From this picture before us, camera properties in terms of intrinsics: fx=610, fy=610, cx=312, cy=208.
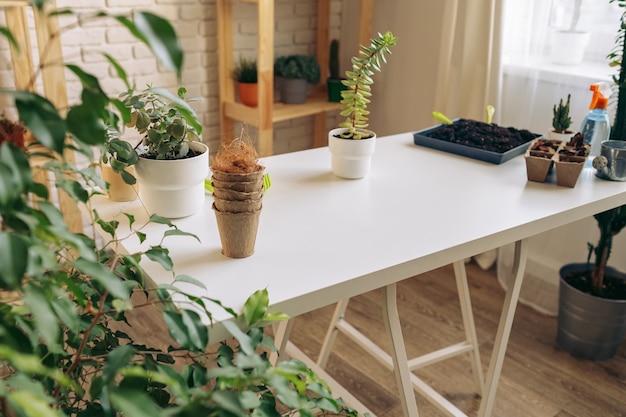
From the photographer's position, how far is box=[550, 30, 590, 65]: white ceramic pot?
250cm

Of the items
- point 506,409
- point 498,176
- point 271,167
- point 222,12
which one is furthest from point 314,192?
point 222,12

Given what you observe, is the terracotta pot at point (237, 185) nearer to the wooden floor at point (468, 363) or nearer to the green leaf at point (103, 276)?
the green leaf at point (103, 276)

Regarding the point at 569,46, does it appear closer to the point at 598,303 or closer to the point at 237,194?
the point at 598,303

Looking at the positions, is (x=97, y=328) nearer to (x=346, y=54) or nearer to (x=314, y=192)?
(x=314, y=192)

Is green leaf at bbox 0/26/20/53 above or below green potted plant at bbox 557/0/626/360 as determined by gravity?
above

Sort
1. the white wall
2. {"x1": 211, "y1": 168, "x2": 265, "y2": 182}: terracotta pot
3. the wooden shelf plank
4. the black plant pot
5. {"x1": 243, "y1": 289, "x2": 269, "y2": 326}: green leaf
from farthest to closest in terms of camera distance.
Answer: the black plant pot → the white wall → the wooden shelf plank → {"x1": 211, "y1": 168, "x2": 265, "y2": 182}: terracotta pot → {"x1": 243, "y1": 289, "x2": 269, "y2": 326}: green leaf

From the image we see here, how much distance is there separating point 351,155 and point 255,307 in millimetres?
711

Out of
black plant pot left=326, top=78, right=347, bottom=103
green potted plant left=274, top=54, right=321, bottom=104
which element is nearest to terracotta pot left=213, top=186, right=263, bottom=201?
green potted plant left=274, top=54, right=321, bottom=104

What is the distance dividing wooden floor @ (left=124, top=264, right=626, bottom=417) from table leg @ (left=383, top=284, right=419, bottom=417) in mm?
591

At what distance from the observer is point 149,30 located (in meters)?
0.65

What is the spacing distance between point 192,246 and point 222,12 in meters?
1.98

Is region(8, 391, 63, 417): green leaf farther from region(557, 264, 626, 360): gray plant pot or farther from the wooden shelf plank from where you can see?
the wooden shelf plank

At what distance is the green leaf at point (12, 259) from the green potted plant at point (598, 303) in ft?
6.70

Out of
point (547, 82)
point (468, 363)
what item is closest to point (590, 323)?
point (468, 363)
